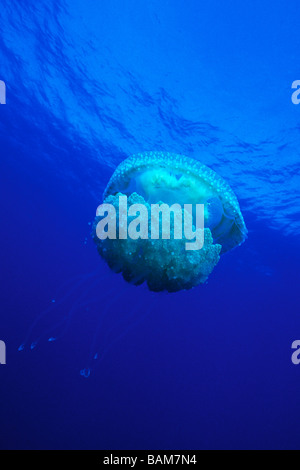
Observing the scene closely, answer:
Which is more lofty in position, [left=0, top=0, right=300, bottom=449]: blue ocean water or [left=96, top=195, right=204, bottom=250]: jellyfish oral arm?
[left=0, top=0, right=300, bottom=449]: blue ocean water

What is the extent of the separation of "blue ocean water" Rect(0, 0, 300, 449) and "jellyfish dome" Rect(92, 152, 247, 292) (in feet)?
3.50

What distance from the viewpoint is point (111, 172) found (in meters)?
17.2

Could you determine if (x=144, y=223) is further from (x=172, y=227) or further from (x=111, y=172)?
(x=111, y=172)

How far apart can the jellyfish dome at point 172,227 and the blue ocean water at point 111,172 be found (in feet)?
3.50

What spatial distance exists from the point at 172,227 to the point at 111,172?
13365 mm

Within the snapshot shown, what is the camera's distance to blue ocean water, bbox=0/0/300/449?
9383 millimetres

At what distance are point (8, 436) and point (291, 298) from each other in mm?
18673

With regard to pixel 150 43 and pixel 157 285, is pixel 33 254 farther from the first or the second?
pixel 157 285

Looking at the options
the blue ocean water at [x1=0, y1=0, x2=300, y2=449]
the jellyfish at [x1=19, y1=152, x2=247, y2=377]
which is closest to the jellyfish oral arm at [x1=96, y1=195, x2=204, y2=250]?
the jellyfish at [x1=19, y1=152, x2=247, y2=377]

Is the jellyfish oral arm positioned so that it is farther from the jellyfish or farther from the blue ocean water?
the blue ocean water

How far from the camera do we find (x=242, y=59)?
911cm

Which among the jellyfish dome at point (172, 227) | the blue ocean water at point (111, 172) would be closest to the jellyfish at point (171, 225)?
the jellyfish dome at point (172, 227)

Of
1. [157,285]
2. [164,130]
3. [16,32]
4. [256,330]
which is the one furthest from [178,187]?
[256,330]

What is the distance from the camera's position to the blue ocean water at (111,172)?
30.8 ft
